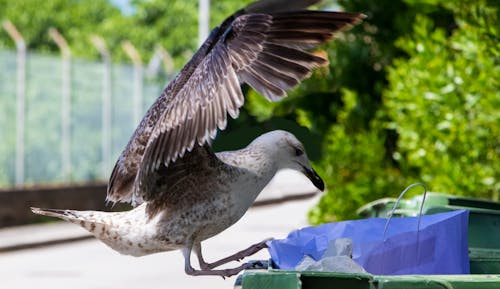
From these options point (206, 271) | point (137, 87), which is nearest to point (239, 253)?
point (206, 271)

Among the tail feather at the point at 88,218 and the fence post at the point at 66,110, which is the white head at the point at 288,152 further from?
the fence post at the point at 66,110

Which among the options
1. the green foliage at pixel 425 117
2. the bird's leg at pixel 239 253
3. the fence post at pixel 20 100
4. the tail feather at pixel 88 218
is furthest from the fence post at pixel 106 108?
the bird's leg at pixel 239 253

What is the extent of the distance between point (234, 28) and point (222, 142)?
2270 millimetres

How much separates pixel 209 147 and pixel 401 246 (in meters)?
0.99

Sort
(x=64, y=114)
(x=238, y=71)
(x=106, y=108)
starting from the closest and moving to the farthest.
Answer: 1. (x=238, y=71)
2. (x=64, y=114)
3. (x=106, y=108)

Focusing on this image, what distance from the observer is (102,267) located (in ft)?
54.4

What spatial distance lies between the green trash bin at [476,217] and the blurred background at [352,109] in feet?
2.29

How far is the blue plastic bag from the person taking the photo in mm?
4344

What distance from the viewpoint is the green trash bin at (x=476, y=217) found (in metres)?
4.95

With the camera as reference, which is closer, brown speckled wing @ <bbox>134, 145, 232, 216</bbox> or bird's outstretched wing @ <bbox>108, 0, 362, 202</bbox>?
bird's outstretched wing @ <bbox>108, 0, 362, 202</bbox>

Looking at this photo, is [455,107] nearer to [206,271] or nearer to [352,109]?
[352,109]

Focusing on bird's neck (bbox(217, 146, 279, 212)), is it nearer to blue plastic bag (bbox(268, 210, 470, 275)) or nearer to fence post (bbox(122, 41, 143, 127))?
blue plastic bag (bbox(268, 210, 470, 275))

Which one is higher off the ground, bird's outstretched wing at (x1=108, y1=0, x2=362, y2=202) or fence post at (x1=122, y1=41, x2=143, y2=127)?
bird's outstretched wing at (x1=108, y1=0, x2=362, y2=202)

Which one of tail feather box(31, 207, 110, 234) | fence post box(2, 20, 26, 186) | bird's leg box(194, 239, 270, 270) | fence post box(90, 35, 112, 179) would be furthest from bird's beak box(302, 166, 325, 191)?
fence post box(90, 35, 112, 179)
